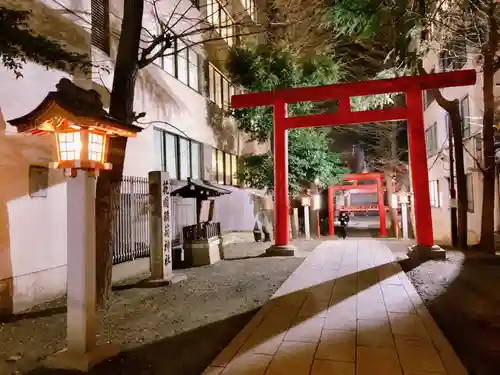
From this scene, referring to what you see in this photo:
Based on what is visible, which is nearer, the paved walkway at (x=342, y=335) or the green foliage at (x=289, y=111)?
the paved walkway at (x=342, y=335)

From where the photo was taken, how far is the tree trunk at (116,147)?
793 cm

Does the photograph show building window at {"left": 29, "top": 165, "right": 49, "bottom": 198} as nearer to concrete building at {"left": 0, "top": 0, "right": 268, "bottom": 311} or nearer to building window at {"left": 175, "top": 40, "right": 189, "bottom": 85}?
concrete building at {"left": 0, "top": 0, "right": 268, "bottom": 311}

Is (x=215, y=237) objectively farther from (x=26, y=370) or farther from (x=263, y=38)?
(x=263, y=38)

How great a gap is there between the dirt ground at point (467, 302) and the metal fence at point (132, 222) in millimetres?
7519

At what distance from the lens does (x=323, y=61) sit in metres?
20.2

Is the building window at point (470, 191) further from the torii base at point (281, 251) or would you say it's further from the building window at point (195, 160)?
the building window at point (195, 160)

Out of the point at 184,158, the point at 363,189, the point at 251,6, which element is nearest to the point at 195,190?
the point at 184,158

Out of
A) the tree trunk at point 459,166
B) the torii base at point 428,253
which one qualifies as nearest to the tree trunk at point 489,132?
the tree trunk at point 459,166

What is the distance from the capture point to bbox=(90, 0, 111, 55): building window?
36.6 feet

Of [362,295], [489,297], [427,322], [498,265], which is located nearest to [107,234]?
[362,295]

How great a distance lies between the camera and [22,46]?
7914 mm

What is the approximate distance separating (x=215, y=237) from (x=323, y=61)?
11854 mm

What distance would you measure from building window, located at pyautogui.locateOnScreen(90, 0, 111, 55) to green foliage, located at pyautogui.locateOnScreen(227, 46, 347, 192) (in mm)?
9069

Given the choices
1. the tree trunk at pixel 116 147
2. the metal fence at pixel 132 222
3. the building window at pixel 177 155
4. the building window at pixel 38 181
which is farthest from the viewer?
the building window at pixel 177 155
